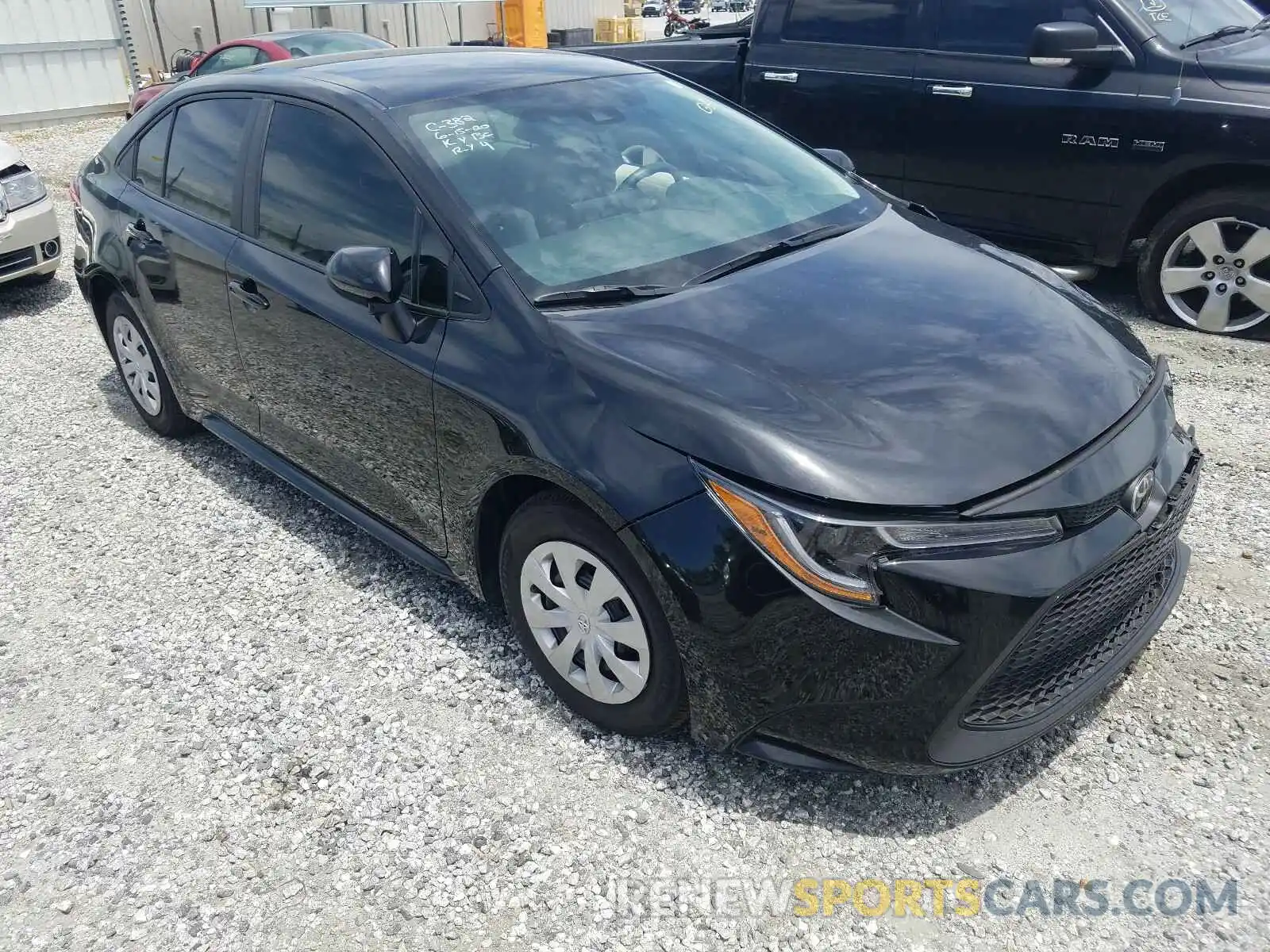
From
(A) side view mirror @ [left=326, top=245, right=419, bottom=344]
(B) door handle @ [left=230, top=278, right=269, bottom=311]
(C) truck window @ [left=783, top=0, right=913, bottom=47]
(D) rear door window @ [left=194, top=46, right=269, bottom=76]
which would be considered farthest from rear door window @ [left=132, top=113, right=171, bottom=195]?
(D) rear door window @ [left=194, top=46, right=269, bottom=76]

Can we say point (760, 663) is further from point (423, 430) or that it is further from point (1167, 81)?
point (1167, 81)

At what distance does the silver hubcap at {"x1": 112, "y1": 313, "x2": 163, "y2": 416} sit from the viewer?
4.61m

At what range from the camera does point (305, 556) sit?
12.3 feet

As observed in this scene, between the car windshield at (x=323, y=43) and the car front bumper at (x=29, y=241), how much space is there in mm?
4096

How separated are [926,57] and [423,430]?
14.6 ft

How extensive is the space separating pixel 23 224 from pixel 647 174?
17.7 ft

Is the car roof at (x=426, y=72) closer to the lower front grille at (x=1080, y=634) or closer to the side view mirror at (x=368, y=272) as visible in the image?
the side view mirror at (x=368, y=272)

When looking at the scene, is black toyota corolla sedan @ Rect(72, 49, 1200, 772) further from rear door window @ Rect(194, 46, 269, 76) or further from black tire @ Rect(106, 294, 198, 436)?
rear door window @ Rect(194, 46, 269, 76)

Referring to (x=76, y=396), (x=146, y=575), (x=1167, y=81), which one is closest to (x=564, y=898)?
(x=146, y=575)

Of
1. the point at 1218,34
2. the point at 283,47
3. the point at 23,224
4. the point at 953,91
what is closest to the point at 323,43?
the point at 283,47

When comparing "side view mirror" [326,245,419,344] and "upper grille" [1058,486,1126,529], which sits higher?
"side view mirror" [326,245,419,344]

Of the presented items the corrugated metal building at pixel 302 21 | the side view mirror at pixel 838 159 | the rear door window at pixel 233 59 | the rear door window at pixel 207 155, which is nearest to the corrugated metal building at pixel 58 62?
the corrugated metal building at pixel 302 21

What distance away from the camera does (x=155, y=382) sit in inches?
183

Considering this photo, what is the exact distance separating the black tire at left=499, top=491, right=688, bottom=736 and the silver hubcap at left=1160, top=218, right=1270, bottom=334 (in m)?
4.21
